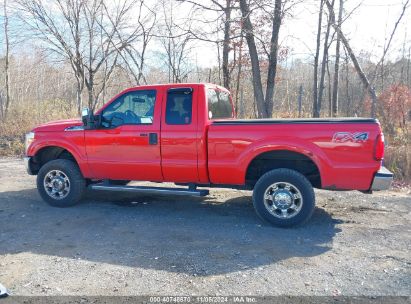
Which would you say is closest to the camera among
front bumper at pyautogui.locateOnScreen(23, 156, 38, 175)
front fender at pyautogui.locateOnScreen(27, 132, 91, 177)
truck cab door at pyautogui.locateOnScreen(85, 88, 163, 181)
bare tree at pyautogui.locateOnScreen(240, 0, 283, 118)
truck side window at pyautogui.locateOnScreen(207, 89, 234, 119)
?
truck cab door at pyautogui.locateOnScreen(85, 88, 163, 181)

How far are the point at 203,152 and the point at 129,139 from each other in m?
1.26

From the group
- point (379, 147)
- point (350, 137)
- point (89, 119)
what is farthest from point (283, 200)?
point (89, 119)

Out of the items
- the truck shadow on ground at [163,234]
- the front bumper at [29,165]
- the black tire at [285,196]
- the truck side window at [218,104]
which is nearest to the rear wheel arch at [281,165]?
the black tire at [285,196]

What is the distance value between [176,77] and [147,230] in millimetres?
12578

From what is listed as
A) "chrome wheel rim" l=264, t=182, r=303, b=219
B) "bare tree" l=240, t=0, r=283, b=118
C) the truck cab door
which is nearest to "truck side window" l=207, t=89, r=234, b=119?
the truck cab door

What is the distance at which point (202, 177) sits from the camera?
→ 5.61m

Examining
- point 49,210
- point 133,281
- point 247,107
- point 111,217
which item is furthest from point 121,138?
point 247,107

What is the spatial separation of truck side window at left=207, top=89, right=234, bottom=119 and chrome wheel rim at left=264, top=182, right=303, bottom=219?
4.89 ft

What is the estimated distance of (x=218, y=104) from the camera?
629cm

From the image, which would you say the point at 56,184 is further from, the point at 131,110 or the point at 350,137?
the point at 350,137

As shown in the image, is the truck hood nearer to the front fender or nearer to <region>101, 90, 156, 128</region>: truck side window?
the front fender

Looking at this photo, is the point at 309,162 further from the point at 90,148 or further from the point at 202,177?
the point at 90,148

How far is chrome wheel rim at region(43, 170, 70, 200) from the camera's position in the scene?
631 cm

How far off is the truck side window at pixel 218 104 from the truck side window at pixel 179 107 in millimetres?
333
